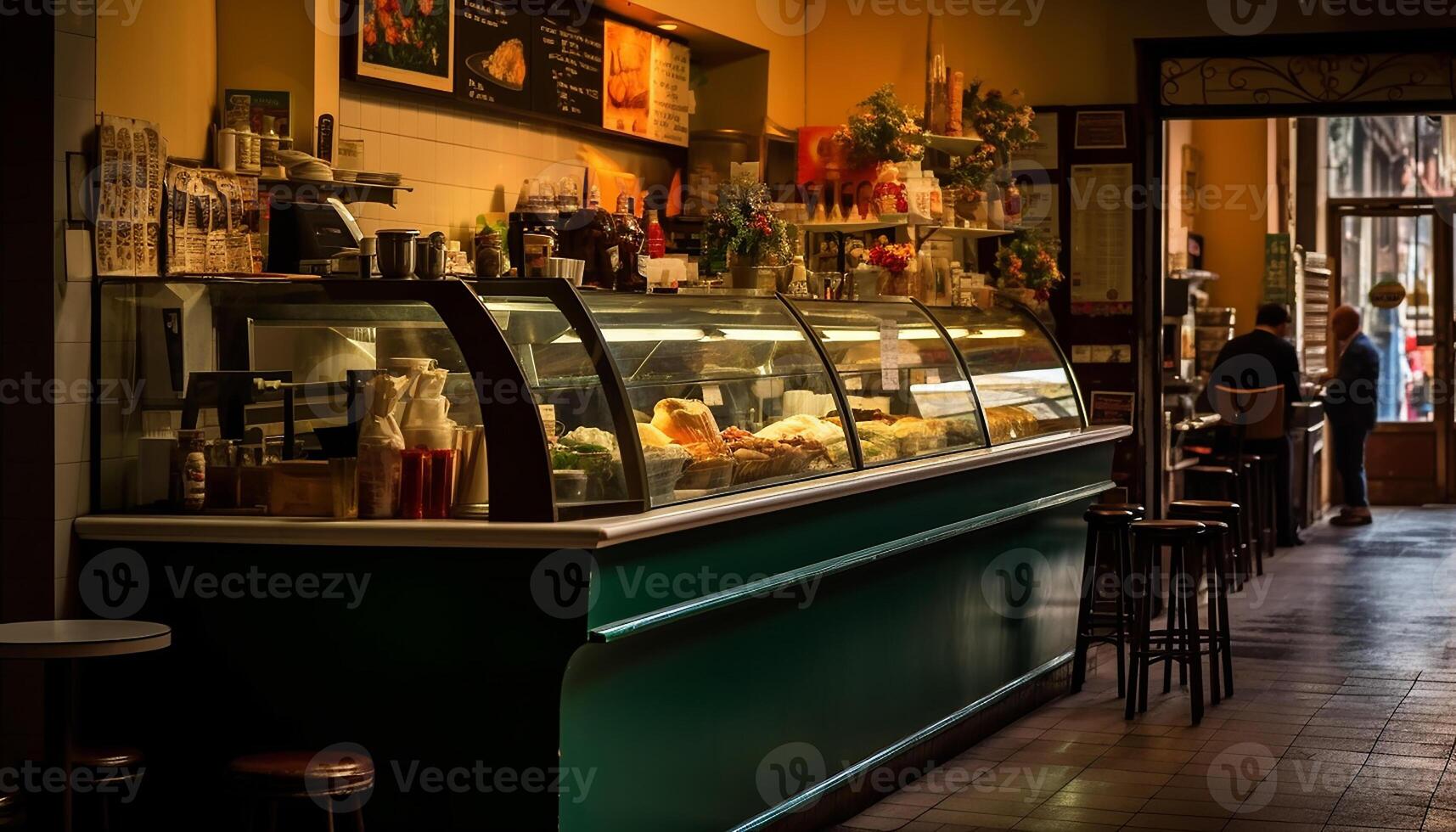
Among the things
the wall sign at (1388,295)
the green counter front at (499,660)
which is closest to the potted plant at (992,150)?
the green counter front at (499,660)

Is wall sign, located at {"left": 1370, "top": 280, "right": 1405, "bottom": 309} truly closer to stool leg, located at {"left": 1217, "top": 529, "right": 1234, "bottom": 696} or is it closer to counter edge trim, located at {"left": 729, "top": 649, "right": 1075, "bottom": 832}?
stool leg, located at {"left": 1217, "top": 529, "right": 1234, "bottom": 696}

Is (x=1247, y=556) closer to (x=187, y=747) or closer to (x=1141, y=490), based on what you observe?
(x=1141, y=490)

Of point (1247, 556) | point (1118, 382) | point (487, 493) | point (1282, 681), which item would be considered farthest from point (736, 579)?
point (1247, 556)

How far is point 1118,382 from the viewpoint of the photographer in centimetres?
882

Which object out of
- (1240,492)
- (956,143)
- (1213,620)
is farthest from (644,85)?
(1240,492)

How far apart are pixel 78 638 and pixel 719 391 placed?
218 centimetres

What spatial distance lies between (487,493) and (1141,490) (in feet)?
18.6

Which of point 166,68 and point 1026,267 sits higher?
point 166,68

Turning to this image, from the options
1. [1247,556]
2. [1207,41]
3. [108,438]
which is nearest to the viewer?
[108,438]

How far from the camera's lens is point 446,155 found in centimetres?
623

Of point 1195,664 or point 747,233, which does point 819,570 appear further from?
point 1195,664

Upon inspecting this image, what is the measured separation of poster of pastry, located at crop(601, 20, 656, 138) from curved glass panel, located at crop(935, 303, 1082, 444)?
1776 millimetres

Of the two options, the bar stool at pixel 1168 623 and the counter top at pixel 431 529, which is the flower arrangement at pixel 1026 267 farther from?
the counter top at pixel 431 529

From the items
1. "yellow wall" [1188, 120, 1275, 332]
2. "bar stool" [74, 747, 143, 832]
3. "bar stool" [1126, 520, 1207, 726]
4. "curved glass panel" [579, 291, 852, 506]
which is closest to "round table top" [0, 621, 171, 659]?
"bar stool" [74, 747, 143, 832]
